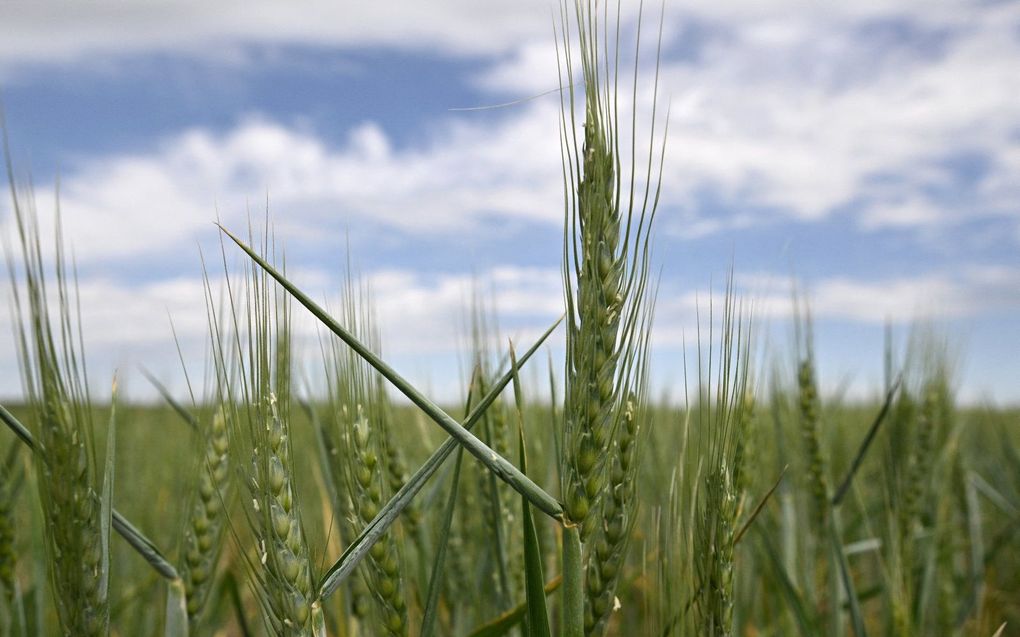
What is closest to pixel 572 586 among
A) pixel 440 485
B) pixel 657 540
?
pixel 657 540

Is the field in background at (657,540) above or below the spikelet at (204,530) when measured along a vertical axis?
below

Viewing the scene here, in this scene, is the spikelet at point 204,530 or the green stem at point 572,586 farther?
the spikelet at point 204,530

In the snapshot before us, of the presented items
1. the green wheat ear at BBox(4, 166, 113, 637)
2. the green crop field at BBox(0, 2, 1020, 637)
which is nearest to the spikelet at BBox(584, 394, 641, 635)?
the green crop field at BBox(0, 2, 1020, 637)

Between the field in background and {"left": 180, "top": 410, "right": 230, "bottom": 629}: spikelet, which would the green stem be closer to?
the field in background

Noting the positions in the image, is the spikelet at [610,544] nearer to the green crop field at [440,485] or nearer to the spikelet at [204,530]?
the green crop field at [440,485]

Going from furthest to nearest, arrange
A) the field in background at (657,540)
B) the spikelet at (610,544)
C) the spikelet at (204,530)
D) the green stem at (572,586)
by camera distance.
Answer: the field in background at (657,540)
the spikelet at (204,530)
the spikelet at (610,544)
the green stem at (572,586)

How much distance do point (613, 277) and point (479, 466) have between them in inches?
29.8

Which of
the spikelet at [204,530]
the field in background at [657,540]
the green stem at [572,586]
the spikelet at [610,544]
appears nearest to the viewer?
the green stem at [572,586]

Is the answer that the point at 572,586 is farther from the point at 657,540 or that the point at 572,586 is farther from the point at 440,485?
the point at 440,485

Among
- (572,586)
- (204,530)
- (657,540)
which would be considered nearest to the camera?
(572,586)

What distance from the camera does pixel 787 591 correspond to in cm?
195

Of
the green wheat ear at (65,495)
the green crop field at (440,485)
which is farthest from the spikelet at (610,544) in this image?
the green wheat ear at (65,495)

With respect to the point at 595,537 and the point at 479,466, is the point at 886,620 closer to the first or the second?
the point at 479,466

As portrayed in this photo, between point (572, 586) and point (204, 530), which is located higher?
point (572, 586)
